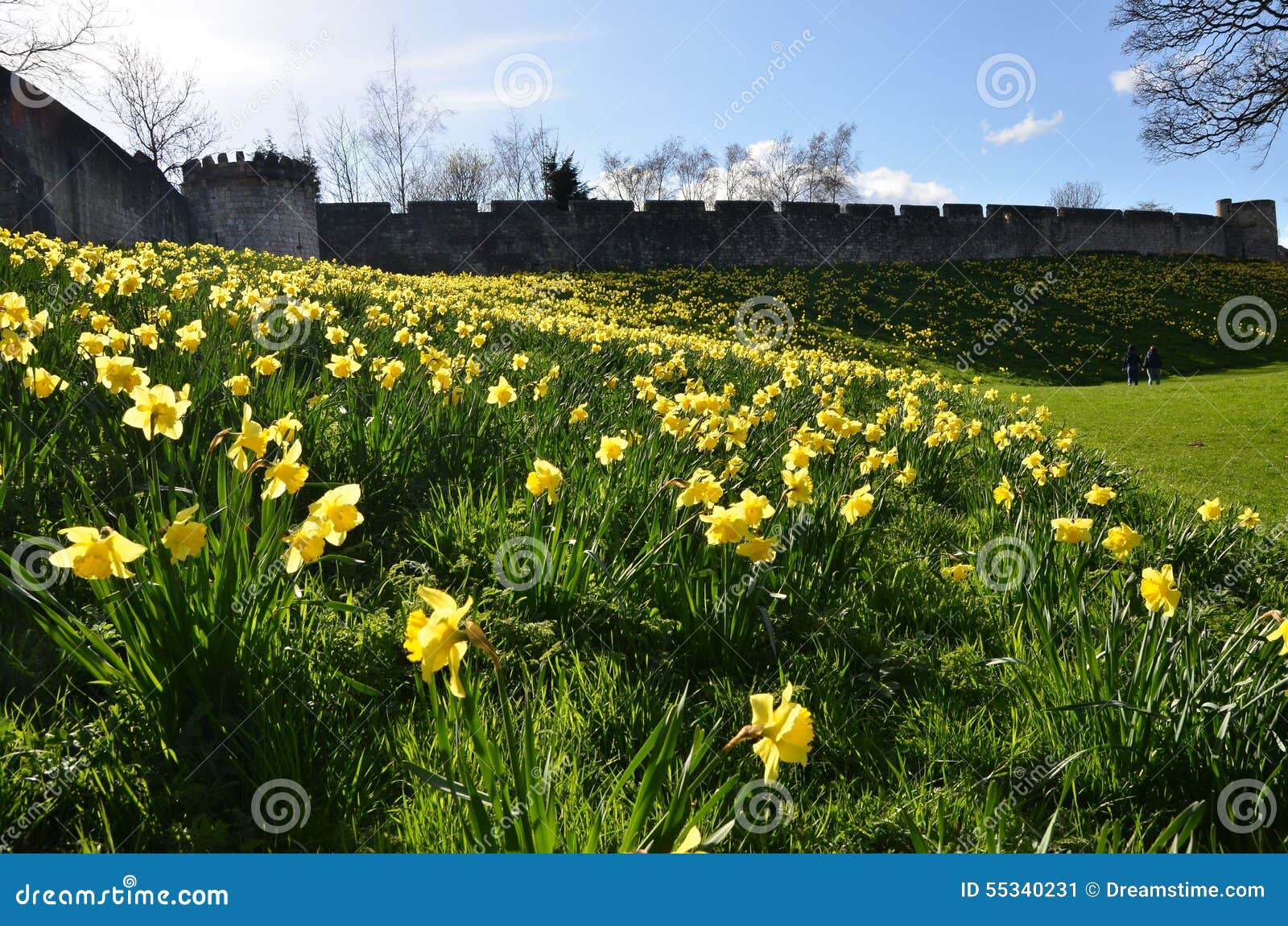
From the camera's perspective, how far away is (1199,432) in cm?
827

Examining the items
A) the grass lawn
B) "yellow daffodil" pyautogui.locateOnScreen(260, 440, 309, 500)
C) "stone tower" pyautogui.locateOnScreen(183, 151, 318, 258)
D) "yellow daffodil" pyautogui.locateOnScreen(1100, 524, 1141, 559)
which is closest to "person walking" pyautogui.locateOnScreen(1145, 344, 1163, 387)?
the grass lawn

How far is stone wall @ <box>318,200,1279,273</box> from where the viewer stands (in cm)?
2311

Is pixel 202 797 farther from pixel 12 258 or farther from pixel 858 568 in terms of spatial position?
pixel 12 258

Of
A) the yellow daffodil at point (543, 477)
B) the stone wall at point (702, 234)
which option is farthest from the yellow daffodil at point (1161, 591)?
the stone wall at point (702, 234)

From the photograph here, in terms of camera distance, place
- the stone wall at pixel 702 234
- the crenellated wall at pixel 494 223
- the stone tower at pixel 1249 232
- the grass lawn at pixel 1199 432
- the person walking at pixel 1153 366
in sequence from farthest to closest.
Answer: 1. the stone tower at pixel 1249 232
2. the stone wall at pixel 702 234
3. the person walking at pixel 1153 366
4. the crenellated wall at pixel 494 223
5. the grass lawn at pixel 1199 432

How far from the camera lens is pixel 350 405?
3.31 m

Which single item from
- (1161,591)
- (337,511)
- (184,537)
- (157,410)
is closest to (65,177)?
(157,410)

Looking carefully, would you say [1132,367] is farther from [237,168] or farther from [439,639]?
[237,168]

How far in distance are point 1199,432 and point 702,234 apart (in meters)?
19.4

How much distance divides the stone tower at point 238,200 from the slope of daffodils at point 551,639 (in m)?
17.9

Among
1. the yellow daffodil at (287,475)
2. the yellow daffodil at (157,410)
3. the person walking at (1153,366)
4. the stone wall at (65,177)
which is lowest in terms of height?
the yellow daffodil at (287,475)

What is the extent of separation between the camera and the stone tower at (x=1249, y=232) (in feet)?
111

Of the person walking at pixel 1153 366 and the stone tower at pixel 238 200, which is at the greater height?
the stone tower at pixel 238 200

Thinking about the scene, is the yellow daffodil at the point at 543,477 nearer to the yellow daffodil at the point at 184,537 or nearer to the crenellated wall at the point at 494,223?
the yellow daffodil at the point at 184,537
